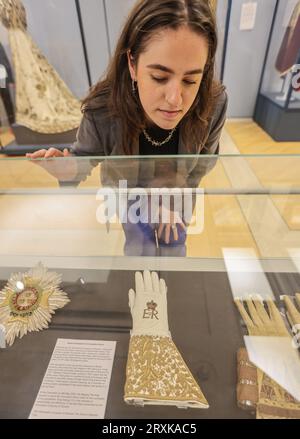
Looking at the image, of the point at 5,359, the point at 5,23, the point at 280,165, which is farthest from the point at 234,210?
the point at 5,23

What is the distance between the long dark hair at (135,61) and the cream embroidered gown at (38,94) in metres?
1.25

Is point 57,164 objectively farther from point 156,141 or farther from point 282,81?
point 282,81

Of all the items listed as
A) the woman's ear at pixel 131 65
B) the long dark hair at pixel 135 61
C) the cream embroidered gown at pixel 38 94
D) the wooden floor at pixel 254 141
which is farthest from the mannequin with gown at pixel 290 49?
the woman's ear at pixel 131 65

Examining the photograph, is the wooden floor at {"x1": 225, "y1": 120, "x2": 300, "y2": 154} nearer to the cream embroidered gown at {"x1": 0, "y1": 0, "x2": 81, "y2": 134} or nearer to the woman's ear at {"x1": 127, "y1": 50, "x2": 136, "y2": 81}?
the cream embroidered gown at {"x1": 0, "y1": 0, "x2": 81, "y2": 134}

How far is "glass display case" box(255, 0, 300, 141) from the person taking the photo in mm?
1794

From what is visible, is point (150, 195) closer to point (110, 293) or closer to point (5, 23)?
point (110, 293)

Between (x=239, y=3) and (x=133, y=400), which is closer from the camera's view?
(x=133, y=400)

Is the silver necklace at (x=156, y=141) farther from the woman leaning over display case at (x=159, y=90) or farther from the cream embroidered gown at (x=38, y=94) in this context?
the cream embroidered gown at (x=38, y=94)

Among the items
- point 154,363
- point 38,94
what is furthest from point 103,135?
point 38,94

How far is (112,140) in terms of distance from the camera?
2.23 ft

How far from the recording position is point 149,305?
20.3 inches

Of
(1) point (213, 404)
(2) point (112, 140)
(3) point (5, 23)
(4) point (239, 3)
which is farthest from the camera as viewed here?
(4) point (239, 3)

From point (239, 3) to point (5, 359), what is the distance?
2155mm

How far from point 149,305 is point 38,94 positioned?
1.75 metres
